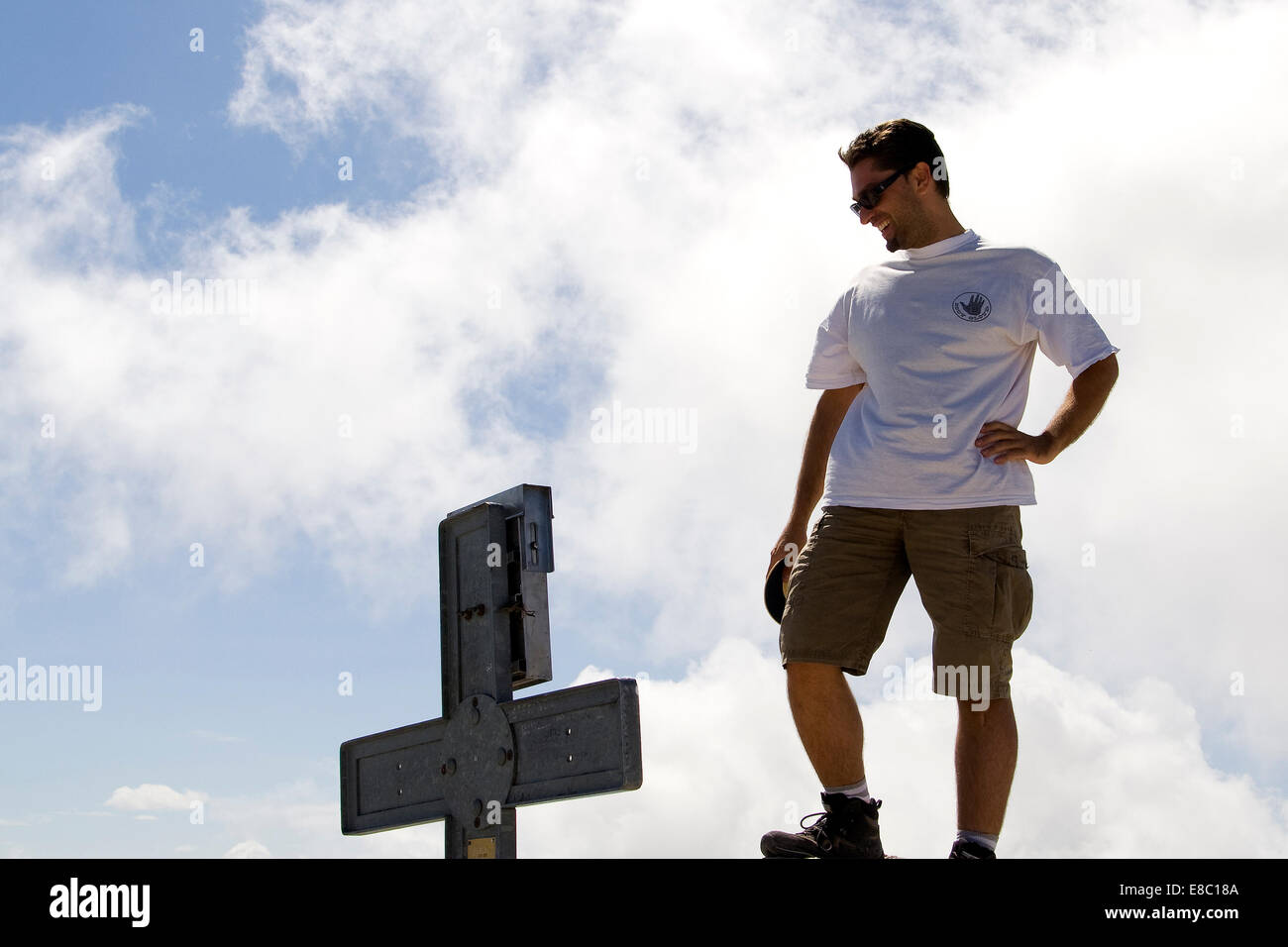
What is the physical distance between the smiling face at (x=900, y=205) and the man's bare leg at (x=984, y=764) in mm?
1500

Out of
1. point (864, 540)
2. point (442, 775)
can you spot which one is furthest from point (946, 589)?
point (442, 775)

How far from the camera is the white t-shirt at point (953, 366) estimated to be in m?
3.97

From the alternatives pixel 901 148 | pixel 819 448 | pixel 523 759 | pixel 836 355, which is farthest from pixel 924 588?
pixel 523 759

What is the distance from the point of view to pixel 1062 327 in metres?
3.97

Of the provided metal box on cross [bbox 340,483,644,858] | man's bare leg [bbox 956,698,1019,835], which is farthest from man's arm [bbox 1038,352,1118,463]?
metal box on cross [bbox 340,483,644,858]

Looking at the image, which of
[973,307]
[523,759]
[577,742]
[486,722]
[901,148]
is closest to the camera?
[973,307]

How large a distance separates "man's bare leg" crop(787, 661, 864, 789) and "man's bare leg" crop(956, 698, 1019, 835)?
32cm

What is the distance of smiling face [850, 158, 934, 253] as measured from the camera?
4195 millimetres

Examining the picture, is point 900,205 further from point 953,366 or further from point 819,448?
point 819,448

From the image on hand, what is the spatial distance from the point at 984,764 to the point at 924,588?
55cm
